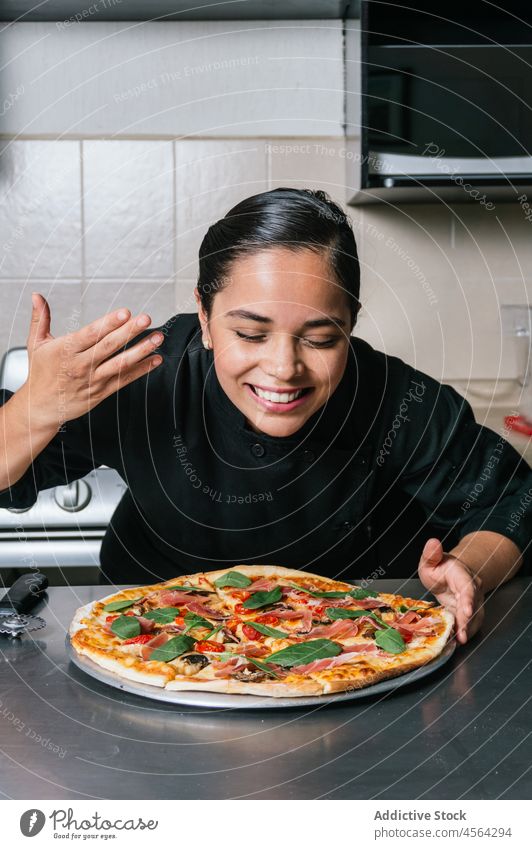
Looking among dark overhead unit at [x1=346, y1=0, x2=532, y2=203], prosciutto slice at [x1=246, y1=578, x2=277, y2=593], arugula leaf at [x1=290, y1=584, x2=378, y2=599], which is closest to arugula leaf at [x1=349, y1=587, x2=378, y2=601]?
arugula leaf at [x1=290, y1=584, x2=378, y2=599]

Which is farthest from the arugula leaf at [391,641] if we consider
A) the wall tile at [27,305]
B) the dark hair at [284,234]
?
the wall tile at [27,305]

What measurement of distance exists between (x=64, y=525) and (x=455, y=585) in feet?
3.83

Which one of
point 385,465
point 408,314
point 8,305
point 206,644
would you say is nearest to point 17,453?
point 206,644

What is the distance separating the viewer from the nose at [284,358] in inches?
48.0

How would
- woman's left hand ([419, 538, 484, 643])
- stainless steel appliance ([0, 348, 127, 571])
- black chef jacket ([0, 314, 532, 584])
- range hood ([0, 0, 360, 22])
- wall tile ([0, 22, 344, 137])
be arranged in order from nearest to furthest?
woman's left hand ([419, 538, 484, 643]) → black chef jacket ([0, 314, 532, 584]) → stainless steel appliance ([0, 348, 127, 571]) → range hood ([0, 0, 360, 22]) → wall tile ([0, 22, 344, 137])

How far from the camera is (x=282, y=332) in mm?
1216

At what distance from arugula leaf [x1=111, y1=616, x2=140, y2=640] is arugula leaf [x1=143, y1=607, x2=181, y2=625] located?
0.04m

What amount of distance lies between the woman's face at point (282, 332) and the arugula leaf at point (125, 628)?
385 mm

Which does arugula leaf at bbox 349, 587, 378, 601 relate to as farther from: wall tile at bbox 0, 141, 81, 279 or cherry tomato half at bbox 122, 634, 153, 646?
wall tile at bbox 0, 141, 81, 279

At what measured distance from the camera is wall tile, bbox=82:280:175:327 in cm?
239

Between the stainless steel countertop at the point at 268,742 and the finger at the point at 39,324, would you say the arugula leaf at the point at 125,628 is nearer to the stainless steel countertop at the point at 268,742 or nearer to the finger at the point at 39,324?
the stainless steel countertop at the point at 268,742

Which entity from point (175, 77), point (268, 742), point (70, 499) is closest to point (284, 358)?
point (268, 742)

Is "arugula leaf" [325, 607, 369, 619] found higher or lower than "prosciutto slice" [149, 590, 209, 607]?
higher

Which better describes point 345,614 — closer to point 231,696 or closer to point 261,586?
point 261,586
